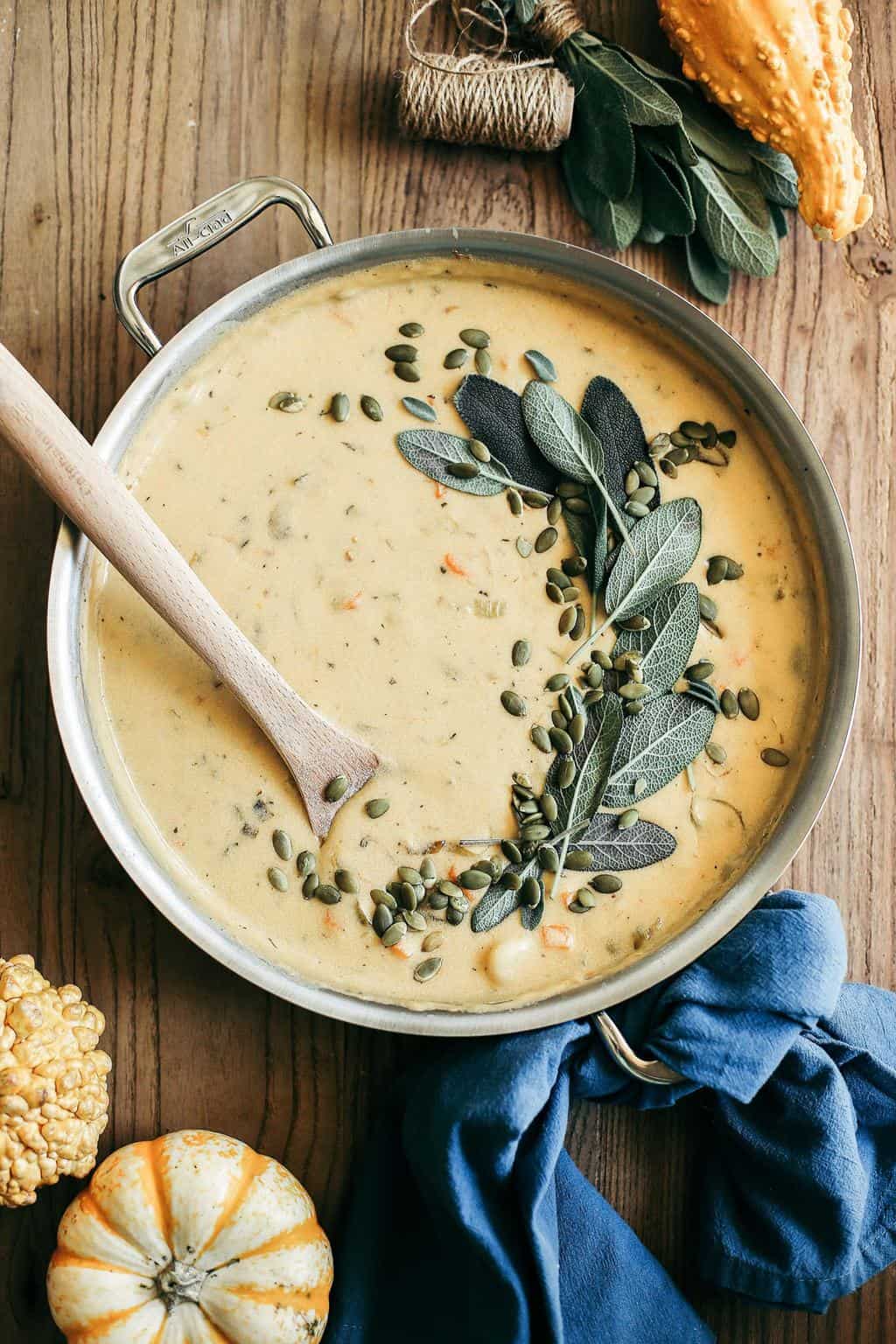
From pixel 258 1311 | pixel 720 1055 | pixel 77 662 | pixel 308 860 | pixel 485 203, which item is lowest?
pixel 258 1311

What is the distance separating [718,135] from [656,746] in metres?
0.65

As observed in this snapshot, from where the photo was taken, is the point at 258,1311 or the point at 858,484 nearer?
the point at 258,1311

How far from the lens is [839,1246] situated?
41.9 inches

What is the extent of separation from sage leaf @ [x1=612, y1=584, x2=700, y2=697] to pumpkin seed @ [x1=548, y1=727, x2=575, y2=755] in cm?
9

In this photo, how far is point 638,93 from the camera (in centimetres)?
111

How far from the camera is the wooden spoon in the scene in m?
0.95

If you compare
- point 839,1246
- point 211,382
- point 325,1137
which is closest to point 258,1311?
point 325,1137

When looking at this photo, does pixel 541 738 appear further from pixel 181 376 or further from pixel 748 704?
pixel 181 376

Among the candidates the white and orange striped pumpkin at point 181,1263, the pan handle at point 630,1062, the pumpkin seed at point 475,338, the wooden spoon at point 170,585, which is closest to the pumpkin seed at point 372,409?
the pumpkin seed at point 475,338

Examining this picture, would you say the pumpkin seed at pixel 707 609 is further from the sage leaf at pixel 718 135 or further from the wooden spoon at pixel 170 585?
the sage leaf at pixel 718 135

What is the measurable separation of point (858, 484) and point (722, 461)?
20 cm

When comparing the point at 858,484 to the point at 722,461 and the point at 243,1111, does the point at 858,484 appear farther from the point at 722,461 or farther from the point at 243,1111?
the point at 243,1111

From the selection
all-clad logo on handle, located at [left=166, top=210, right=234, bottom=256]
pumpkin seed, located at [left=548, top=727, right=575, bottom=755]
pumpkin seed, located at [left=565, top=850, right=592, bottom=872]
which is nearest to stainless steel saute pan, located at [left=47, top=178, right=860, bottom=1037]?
all-clad logo on handle, located at [left=166, top=210, right=234, bottom=256]

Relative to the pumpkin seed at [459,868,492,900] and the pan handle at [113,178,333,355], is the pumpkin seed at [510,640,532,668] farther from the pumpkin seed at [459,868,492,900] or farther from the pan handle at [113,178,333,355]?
the pan handle at [113,178,333,355]
